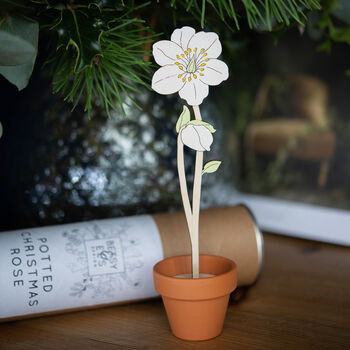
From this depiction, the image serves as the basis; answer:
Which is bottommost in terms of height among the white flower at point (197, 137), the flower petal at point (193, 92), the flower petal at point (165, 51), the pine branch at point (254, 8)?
the white flower at point (197, 137)

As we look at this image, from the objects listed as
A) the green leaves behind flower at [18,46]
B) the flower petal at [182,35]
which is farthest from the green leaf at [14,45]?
the flower petal at [182,35]

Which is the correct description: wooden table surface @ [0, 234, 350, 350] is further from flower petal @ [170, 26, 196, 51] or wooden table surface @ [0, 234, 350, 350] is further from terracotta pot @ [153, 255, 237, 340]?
flower petal @ [170, 26, 196, 51]

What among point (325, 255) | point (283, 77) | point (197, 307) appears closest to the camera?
point (197, 307)

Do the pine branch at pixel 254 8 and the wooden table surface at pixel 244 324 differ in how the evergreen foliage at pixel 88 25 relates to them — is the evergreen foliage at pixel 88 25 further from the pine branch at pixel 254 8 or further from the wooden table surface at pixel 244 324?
the wooden table surface at pixel 244 324

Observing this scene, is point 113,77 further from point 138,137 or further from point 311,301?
point 311,301

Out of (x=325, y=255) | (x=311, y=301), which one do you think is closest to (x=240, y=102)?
(x=325, y=255)

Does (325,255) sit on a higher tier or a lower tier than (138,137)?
lower

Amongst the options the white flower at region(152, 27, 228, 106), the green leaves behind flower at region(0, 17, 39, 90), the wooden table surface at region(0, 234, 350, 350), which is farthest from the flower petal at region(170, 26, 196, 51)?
the wooden table surface at region(0, 234, 350, 350)
